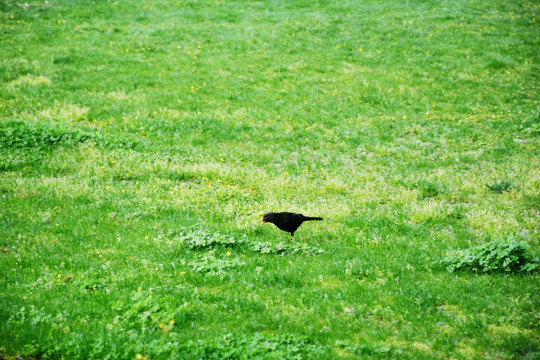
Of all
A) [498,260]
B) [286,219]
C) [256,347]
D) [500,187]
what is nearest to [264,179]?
[286,219]

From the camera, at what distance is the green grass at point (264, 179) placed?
7.45 m

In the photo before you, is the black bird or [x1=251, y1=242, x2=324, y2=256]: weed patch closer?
[x1=251, y1=242, x2=324, y2=256]: weed patch

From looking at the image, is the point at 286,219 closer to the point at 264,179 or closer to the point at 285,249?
the point at 285,249

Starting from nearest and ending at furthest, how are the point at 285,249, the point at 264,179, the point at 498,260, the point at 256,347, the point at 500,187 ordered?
the point at 256,347
the point at 498,260
the point at 285,249
the point at 500,187
the point at 264,179

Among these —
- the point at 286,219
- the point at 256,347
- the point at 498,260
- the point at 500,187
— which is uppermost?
the point at 286,219

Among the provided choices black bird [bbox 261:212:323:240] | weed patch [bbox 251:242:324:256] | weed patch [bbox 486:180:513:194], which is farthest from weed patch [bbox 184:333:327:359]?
weed patch [bbox 486:180:513:194]

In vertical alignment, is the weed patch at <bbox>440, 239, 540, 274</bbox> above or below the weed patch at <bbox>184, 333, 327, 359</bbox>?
below

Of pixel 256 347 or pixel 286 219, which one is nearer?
pixel 256 347

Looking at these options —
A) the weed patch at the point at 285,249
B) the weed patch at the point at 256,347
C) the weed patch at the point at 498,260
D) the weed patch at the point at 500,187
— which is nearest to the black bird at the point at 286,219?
the weed patch at the point at 285,249

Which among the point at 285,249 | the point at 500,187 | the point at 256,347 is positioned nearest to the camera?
the point at 256,347

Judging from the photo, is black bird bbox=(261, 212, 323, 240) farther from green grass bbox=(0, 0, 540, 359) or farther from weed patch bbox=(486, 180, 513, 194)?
weed patch bbox=(486, 180, 513, 194)

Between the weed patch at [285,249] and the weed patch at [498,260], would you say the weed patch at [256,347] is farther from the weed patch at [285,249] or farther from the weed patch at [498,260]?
the weed patch at [498,260]

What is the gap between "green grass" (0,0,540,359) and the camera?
24.4ft

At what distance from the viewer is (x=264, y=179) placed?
14695 millimetres
